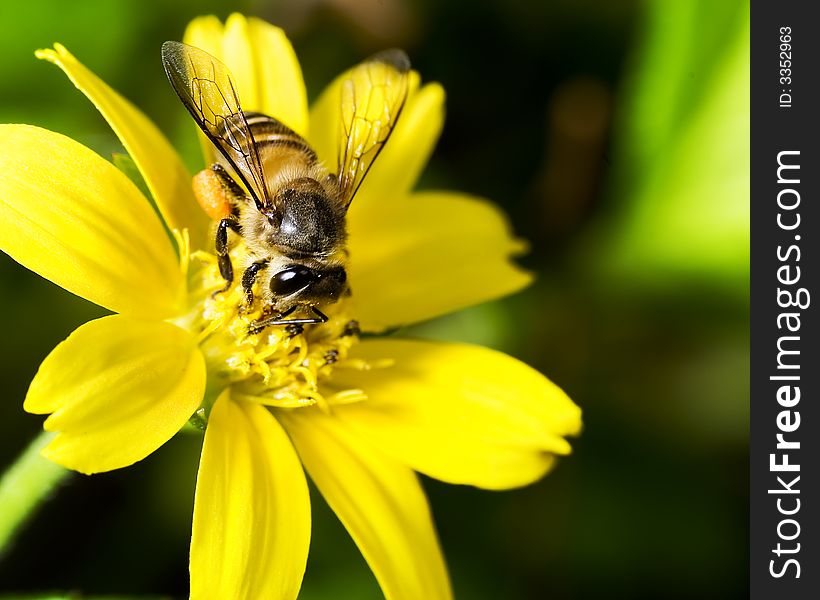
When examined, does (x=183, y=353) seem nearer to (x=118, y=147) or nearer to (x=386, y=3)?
(x=118, y=147)

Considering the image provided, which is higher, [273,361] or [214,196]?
[214,196]

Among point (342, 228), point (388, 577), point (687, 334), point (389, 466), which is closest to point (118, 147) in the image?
point (342, 228)

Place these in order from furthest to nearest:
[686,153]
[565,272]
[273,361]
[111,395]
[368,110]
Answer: [565,272] < [686,153] < [368,110] < [273,361] < [111,395]

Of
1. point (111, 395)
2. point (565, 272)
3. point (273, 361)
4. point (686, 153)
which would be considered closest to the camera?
point (111, 395)

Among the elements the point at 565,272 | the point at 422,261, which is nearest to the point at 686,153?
the point at 565,272

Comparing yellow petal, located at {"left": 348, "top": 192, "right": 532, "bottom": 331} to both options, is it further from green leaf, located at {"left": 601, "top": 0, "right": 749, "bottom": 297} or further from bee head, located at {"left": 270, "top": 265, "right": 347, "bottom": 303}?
green leaf, located at {"left": 601, "top": 0, "right": 749, "bottom": 297}

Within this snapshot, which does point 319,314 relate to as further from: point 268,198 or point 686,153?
point 686,153
